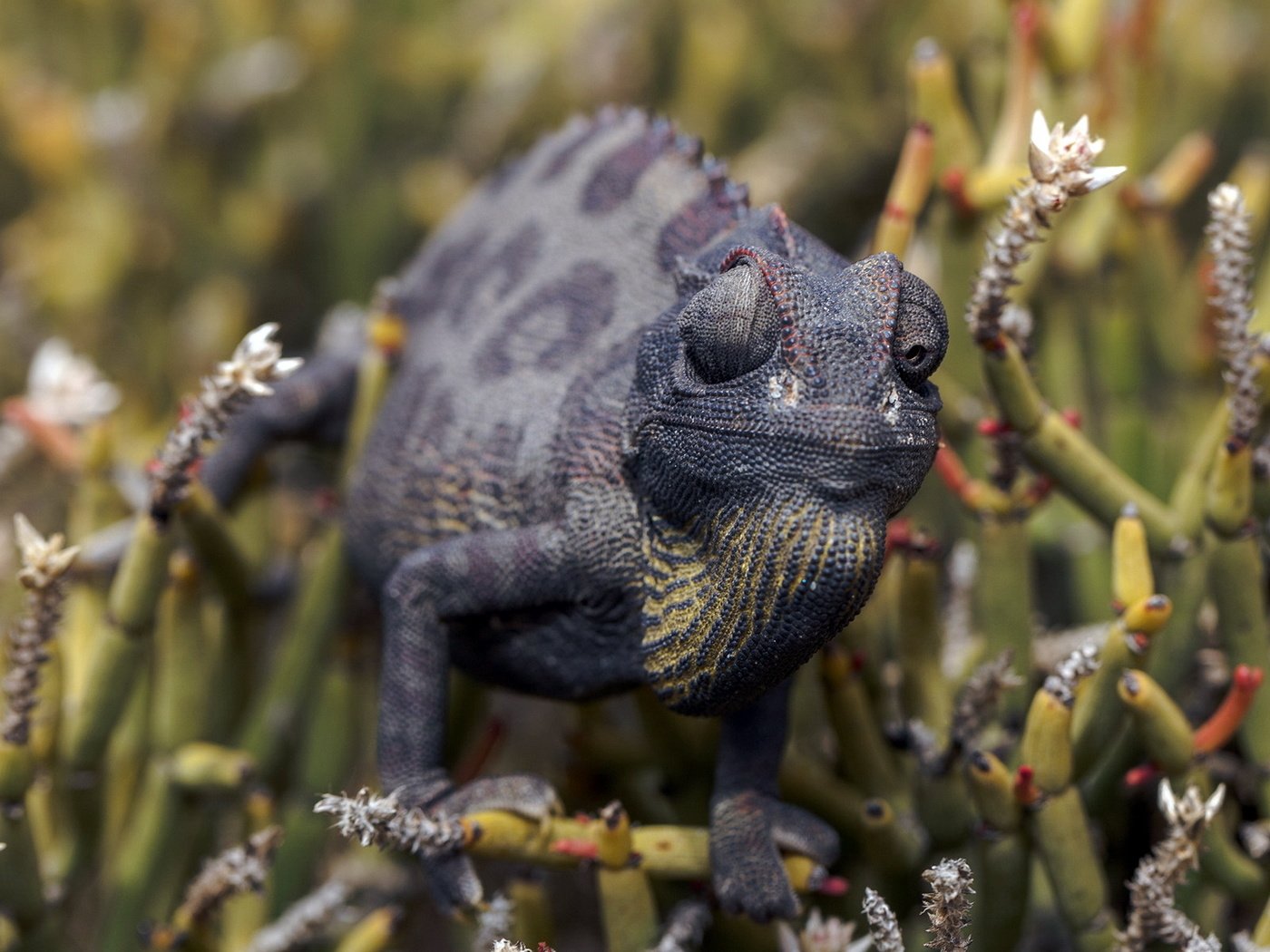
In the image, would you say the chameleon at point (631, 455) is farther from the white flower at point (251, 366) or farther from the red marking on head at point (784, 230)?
the white flower at point (251, 366)

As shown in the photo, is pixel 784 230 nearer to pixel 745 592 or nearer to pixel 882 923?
pixel 745 592

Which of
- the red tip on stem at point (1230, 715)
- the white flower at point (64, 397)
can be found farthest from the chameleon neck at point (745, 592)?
the white flower at point (64, 397)

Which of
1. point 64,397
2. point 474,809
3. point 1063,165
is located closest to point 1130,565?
point 1063,165

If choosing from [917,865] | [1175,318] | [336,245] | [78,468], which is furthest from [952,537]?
[336,245]

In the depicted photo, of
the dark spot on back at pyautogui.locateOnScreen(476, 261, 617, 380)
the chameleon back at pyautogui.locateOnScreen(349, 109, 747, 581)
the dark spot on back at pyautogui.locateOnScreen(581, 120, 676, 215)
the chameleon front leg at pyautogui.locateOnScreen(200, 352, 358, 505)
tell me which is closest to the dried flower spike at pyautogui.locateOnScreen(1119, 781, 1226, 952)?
the chameleon back at pyautogui.locateOnScreen(349, 109, 747, 581)

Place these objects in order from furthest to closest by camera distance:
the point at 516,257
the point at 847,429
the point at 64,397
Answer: the point at 64,397, the point at 516,257, the point at 847,429

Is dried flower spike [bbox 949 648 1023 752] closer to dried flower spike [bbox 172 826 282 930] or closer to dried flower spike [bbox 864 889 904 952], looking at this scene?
dried flower spike [bbox 864 889 904 952]
